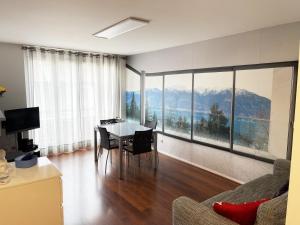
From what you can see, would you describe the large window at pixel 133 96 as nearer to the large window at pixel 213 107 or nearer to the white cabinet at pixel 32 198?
the large window at pixel 213 107

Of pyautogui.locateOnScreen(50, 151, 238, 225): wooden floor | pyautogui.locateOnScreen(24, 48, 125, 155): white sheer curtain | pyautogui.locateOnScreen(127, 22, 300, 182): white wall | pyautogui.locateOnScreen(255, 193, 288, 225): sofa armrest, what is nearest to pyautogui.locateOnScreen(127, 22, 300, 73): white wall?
pyautogui.locateOnScreen(127, 22, 300, 182): white wall

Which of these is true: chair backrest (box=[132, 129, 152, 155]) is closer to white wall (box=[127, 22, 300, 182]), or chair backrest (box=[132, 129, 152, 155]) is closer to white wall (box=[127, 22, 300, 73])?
white wall (box=[127, 22, 300, 182])

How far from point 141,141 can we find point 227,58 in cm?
211

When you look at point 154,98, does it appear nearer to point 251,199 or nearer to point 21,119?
point 21,119

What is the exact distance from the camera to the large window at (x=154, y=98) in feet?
17.9

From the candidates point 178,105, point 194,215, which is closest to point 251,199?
point 194,215

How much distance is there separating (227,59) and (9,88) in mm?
4331

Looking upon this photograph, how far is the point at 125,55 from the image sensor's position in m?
6.37

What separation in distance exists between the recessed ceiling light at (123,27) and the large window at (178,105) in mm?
1824

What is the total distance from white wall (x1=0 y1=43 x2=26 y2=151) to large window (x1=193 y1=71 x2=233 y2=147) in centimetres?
366

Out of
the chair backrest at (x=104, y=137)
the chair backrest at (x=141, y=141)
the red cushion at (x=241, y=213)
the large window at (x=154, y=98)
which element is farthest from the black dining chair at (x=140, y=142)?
the red cushion at (x=241, y=213)

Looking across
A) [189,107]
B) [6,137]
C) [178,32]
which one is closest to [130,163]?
[189,107]

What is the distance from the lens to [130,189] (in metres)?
3.59

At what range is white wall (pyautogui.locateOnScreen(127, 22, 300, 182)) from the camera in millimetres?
3163
